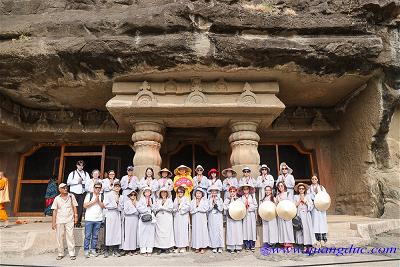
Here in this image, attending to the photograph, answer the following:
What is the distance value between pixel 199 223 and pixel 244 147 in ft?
5.90

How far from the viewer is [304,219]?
4.78m

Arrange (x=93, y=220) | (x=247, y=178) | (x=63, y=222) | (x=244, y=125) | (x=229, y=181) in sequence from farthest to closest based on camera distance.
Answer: (x=244, y=125) < (x=229, y=181) < (x=247, y=178) < (x=93, y=220) < (x=63, y=222)

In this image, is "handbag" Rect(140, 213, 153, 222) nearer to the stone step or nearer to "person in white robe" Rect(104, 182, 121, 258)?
"person in white robe" Rect(104, 182, 121, 258)

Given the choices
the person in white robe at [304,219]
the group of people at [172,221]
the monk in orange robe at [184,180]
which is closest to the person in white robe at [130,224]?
the group of people at [172,221]

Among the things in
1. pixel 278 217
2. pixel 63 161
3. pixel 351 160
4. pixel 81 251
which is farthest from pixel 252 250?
pixel 63 161

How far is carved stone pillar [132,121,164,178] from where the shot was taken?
5742 millimetres

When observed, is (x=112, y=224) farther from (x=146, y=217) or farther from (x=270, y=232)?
(x=270, y=232)

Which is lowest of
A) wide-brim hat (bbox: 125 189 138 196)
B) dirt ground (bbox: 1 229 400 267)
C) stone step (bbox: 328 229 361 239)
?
dirt ground (bbox: 1 229 400 267)

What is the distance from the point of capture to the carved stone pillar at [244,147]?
5.75 meters

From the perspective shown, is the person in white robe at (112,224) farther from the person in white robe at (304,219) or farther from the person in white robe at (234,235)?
the person in white robe at (304,219)

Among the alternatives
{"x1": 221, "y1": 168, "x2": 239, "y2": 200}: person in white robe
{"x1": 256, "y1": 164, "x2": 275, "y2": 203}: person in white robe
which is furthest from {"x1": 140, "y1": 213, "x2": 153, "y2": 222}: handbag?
{"x1": 256, "y1": 164, "x2": 275, "y2": 203}: person in white robe

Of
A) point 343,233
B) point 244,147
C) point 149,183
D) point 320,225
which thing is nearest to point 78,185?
point 149,183

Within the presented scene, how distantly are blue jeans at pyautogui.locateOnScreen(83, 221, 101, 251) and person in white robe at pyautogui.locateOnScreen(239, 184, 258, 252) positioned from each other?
2.14 metres

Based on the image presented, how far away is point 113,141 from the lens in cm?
794
